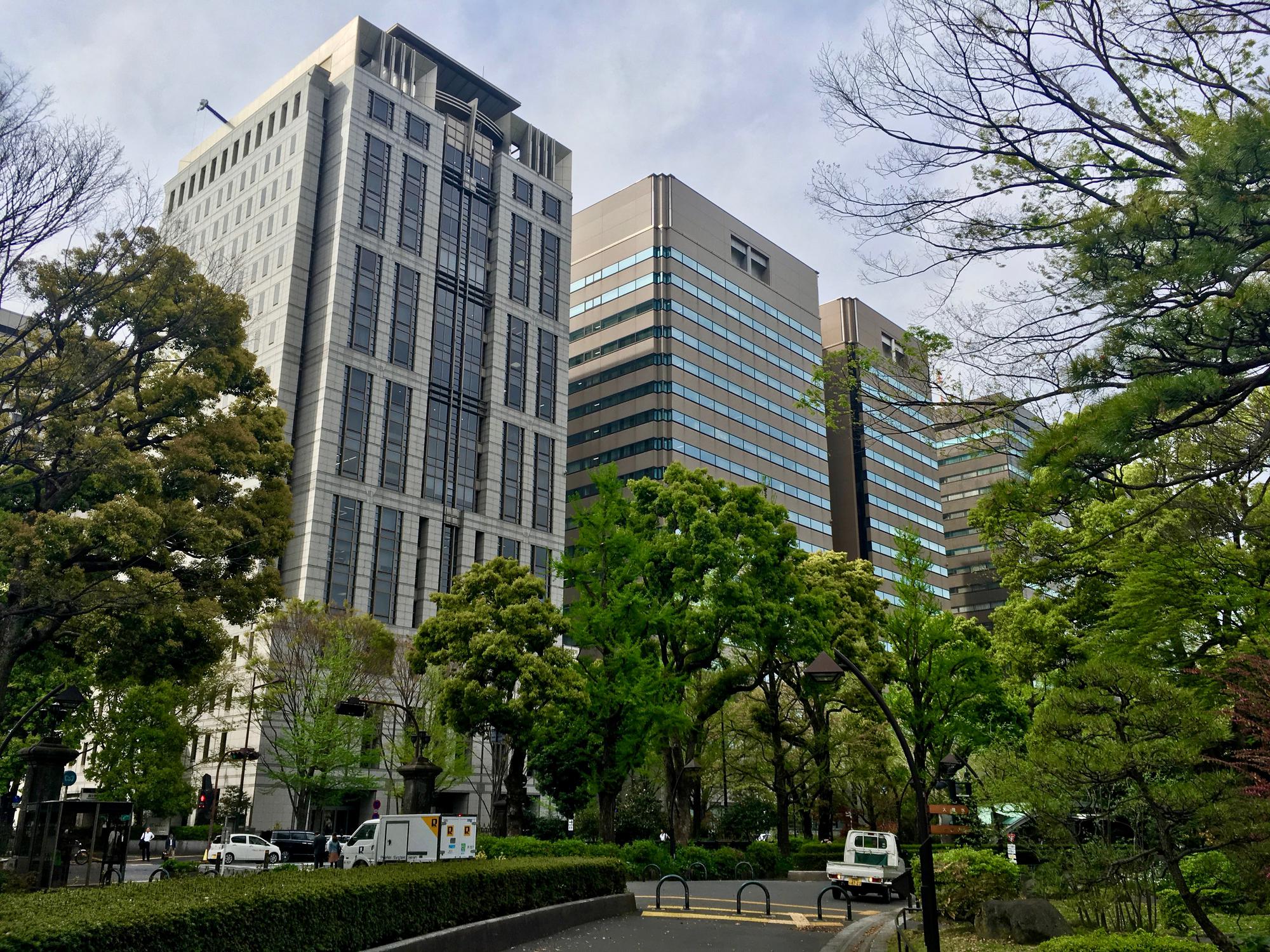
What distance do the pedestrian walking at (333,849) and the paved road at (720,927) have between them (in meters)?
14.8

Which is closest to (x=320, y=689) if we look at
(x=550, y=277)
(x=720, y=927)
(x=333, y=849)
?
(x=333, y=849)

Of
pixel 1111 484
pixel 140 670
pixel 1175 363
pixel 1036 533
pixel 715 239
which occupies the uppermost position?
pixel 715 239

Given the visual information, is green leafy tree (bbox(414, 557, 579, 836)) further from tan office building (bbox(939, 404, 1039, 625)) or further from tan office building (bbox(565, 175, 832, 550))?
tan office building (bbox(939, 404, 1039, 625))

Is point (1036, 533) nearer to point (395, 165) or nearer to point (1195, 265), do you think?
point (1195, 265)

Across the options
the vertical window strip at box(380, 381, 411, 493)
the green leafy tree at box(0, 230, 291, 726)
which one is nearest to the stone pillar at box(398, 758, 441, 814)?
the green leafy tree at box(0, 230, 291, 726)

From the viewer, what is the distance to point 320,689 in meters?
39.9

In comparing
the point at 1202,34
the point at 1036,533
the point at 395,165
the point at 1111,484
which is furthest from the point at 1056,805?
the point at 395,165

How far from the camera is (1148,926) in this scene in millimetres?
14430

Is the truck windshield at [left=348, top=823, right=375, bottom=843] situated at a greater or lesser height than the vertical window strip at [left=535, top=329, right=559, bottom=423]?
lesser

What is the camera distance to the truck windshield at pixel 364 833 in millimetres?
30234

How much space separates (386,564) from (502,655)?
102 ft

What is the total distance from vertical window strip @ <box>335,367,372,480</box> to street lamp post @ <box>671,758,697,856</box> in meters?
27.9

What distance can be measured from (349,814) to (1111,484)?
2068 inches

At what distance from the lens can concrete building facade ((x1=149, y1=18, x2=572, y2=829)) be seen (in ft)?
181
